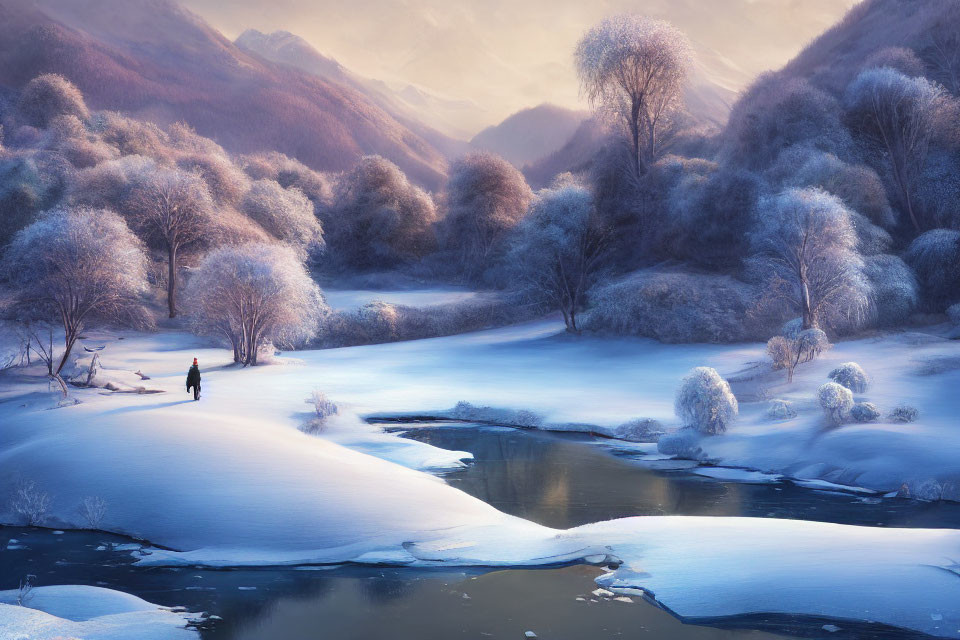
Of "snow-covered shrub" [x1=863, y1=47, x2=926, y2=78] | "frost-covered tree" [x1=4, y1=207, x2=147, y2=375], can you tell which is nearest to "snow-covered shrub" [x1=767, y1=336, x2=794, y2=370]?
"frost-covered tree" [x1=4, y1=207, x2=147, y2=375]

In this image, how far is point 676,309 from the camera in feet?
103

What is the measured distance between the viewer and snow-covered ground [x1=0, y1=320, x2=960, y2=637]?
9203mm

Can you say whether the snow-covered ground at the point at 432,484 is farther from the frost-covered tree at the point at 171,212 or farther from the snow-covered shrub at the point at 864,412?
the frost-covered tree at the point at 171,212

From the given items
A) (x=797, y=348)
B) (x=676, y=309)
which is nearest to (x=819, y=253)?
(x=797, y=348)

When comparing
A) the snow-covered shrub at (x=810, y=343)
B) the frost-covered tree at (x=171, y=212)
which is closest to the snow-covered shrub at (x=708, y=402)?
the snow-covered shrub at (x=810, y=343)

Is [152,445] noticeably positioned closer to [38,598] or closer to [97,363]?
[38,598]

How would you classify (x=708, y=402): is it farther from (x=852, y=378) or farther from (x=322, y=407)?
(x=322, y=407)

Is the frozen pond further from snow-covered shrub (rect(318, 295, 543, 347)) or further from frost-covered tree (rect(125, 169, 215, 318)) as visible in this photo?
frost-covered tree (rect(125, 169, 215, 318))

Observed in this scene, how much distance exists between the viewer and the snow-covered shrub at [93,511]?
12195 millimetres

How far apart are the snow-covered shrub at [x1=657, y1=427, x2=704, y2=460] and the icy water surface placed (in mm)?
2767

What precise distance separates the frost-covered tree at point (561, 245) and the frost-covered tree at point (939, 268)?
1431cm

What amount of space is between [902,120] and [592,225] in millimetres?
15437

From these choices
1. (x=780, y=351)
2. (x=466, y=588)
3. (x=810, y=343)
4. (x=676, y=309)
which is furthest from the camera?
(x=676, y=309)

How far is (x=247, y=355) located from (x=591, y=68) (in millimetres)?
28600
